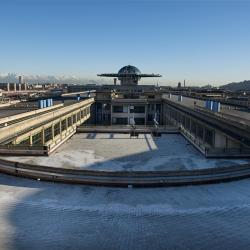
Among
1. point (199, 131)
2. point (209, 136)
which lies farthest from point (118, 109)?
point (209, 136)

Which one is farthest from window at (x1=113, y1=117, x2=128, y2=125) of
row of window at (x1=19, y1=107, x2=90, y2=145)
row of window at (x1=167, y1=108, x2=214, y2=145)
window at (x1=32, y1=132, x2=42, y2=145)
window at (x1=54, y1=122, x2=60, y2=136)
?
window at (x1=32, y1=132, x2=42, y2=145)

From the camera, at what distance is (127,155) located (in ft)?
106

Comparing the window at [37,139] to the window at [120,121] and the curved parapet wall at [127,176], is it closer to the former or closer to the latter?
the curved parapet wall at [127,176]

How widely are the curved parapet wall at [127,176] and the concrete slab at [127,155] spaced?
3.98 metres

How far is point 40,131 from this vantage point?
4088 cm

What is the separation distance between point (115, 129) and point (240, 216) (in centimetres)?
3336

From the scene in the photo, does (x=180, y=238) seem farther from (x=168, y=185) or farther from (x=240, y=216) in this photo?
(x=168, y=185)

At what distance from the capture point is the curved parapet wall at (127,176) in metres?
21.5

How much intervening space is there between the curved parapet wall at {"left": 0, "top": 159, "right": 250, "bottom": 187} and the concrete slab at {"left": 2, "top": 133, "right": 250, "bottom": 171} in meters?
3.98

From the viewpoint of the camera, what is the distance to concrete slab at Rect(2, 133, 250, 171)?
1071 inches

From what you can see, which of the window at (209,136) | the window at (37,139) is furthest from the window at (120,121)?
the window at (37,139)

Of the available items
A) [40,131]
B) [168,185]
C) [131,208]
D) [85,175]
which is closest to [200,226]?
[131,208]

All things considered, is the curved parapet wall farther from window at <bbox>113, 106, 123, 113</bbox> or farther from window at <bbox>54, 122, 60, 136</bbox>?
window at <bbox>113, 106, 123, 113</bbox>

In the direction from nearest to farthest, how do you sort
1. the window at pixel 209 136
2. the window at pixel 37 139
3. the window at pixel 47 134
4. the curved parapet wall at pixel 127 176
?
the curved parapet wall at pixel 127 176
the window at pixel 37 139
the window at pixel 209 136
the window at pixel 47 134
